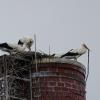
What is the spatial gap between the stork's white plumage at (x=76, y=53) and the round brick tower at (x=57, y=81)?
0.72 metres

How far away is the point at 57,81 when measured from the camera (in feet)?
99.6

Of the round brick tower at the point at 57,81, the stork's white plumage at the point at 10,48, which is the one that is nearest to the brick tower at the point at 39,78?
the round brick tower at the point at 57,81

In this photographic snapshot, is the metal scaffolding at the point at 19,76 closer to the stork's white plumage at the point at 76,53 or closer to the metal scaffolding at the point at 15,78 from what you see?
the metal scaffolding at the point at 15,78

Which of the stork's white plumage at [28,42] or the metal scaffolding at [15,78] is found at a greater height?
the stork's white plumage at [28,42]

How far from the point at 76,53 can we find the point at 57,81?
2.31m

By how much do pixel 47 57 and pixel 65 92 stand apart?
6.37 ft

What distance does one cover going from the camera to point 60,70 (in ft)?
100

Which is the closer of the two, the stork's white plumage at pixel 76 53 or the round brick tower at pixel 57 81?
the round brick tower at pixel 57 81

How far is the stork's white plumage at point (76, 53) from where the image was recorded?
31666 mm

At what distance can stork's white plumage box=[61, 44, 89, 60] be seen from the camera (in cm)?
3167

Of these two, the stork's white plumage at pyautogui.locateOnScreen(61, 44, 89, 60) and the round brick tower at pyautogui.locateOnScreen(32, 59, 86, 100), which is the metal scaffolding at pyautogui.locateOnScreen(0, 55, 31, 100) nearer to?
the round brick tower at pyautogui.locateOnScreen(32, 59, 86, 100)

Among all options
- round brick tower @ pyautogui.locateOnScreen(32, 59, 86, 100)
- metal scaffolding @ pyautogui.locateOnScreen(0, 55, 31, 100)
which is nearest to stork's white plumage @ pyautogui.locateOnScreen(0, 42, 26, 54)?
metal scaffolding @ pyautogui.locateOnScreen(0, 55, 31, 100)

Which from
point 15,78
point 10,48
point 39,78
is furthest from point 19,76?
point 10,48

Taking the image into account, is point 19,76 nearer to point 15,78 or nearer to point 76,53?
point 15,78
